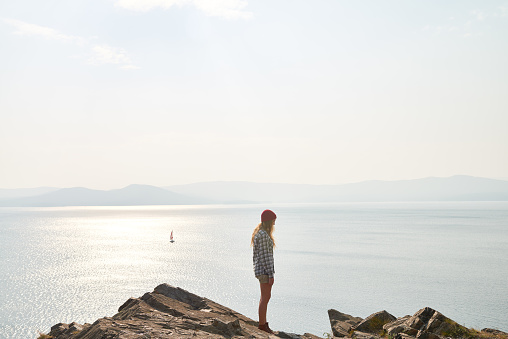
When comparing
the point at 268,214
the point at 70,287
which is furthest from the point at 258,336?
the point at 70,287

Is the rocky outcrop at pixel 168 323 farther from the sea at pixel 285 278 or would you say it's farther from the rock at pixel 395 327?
the sea at pixel 285 278

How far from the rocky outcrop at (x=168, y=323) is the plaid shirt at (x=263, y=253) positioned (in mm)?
1403

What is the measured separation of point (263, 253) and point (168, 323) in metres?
2.85

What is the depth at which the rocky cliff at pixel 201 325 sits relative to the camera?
945 cm

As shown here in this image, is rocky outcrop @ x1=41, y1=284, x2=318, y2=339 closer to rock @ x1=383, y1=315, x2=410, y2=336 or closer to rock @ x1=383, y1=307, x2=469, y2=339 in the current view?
rock @ x1=383, y1=315, x2=410, y2=336

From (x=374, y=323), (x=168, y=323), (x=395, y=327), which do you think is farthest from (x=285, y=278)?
(x=168, y=323)

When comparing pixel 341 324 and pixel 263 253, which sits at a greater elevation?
pixel 263 253

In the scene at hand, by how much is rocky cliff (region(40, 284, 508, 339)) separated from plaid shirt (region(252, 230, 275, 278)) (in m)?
1.47

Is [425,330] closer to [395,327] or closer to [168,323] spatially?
[395,327]

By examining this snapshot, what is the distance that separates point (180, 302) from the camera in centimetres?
1366

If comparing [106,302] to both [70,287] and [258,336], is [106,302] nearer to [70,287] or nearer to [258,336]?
[70,287]

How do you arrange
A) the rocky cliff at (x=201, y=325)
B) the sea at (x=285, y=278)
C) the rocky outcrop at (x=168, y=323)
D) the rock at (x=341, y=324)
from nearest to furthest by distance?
the rocky outcrop at (x=168, y=323), the rocky cliff at (x=201, y=325), the rock at (x=341, y=324), the sea at (x=285, y=278)

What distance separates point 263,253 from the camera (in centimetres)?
1115

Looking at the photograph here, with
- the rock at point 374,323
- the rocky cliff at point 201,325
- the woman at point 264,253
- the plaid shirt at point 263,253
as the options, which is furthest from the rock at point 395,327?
the plaid shirt at point 263,253
